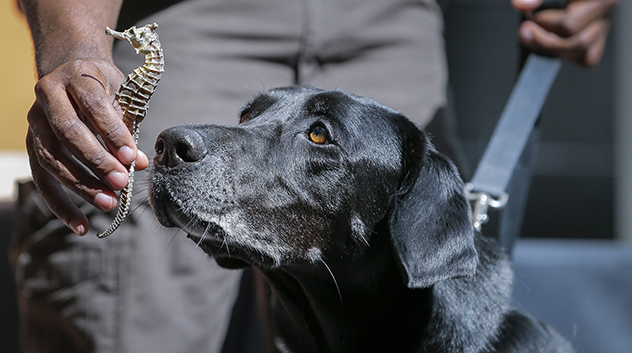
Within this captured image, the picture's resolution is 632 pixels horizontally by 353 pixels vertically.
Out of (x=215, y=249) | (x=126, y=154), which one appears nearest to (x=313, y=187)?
(x=215, y=249)

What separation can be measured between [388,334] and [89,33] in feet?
3.69

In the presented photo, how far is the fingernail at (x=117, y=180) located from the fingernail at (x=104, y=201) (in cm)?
3

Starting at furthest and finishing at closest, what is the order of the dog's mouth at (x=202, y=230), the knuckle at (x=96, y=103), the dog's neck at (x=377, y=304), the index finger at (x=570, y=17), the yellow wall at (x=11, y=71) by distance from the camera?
the index finger at (x=570, y=17) < the yellow wall at (x=11, y=71) < the dog's neck at (x=377, y=304) < the dog's mouth at (x=202, y=230) < the knuckle at (x=96, y=103)

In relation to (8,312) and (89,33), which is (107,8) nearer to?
(89,33)

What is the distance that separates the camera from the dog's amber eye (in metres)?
1.54

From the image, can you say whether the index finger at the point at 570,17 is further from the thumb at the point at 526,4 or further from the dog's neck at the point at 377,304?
the dog's neck at the point at 377,304

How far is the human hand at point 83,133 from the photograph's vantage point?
103cm

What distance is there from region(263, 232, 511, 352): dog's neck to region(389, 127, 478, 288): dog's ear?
4.4 inches

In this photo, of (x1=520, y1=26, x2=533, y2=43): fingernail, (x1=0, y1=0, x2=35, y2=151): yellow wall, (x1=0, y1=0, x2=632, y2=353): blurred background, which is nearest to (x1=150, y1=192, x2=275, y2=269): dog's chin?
(x1=0, y1=0, x2=35, y2=151): yellow wall

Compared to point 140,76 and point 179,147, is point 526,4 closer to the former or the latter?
point 179,147

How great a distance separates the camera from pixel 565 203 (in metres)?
6.50

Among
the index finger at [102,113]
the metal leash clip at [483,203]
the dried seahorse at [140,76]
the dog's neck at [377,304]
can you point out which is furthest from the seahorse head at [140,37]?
the metal leash clip at [483,203]

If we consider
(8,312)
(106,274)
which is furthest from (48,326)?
(8,312)

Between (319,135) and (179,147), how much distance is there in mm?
423
